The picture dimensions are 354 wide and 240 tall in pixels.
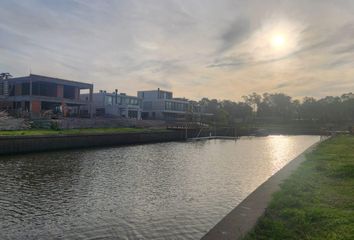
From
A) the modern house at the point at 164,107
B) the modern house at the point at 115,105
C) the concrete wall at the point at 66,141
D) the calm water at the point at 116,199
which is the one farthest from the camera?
the modern house at the point at 164,107

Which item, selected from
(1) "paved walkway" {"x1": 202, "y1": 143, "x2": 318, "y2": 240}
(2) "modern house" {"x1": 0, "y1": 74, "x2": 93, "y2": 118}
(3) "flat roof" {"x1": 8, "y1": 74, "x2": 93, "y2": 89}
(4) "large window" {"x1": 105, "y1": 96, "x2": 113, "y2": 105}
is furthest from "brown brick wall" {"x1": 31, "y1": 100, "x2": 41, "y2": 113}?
(1) "paved walkway" {"x1": 202, "y1": 143, "x2": 318, "y2": 240}

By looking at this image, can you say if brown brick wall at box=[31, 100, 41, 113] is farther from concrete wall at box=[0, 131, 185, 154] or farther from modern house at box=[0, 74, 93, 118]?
concrete wall at box=[0, 131, 185, 154]

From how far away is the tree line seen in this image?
499ft

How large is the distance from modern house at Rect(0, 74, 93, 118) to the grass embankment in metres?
67.0

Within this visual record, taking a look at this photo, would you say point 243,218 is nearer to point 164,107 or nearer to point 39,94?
point 39,94

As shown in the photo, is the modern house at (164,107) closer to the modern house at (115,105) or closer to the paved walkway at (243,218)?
the modern house at (115,105)

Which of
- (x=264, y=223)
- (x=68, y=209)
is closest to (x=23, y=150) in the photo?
(x=68, y=209)

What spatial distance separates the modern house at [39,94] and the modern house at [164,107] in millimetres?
45971

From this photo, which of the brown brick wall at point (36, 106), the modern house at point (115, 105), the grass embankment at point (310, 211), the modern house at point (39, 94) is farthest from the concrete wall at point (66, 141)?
the grass embankment at point (310, 211)

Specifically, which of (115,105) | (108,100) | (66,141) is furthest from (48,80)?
(108,100)

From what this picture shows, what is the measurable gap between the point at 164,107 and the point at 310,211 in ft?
380

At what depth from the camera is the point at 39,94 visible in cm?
7806

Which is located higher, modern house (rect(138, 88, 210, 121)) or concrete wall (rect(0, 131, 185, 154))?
modern house (rect(138, 88, 210, 121))

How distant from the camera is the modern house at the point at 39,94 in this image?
240ft
